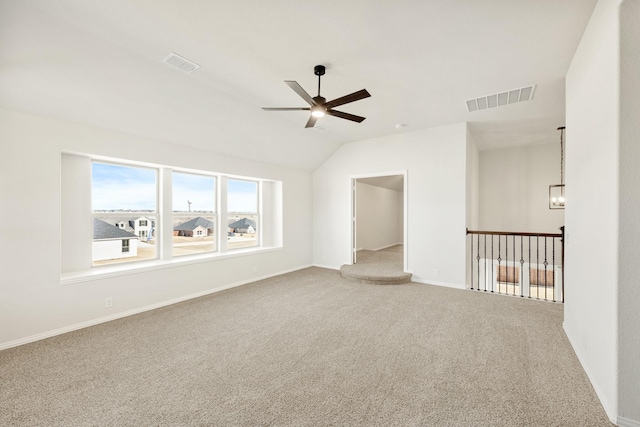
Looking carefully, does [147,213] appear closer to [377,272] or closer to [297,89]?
[297,89]

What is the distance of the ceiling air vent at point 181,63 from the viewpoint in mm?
2854

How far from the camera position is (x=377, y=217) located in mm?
9789

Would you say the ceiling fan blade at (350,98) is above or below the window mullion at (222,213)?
above

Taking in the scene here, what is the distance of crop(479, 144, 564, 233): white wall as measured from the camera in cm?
676

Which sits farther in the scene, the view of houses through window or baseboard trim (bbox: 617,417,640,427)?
the view of houses through window

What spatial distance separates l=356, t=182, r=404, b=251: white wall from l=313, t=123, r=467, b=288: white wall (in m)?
2.46

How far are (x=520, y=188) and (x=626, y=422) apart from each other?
6.72 meters

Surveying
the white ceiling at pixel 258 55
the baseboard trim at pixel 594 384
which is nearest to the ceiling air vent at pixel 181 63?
the white ceiling at pixel 258 55

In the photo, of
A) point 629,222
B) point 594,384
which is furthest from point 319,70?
point 594,384

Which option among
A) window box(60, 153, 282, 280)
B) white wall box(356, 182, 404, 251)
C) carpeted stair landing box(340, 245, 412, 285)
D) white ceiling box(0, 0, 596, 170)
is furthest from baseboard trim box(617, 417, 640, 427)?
white wall box(356, 182, 404, 251)

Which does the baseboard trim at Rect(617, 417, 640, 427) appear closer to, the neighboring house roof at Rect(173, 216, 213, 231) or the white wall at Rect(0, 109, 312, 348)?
the white wall at Rect(0, 109, 312, 348)

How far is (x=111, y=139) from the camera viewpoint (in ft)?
11.7

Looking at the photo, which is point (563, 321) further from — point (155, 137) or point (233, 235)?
point (155, 137)

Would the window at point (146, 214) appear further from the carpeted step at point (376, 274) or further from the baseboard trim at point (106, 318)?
the carpeted step at point (376, 274)
